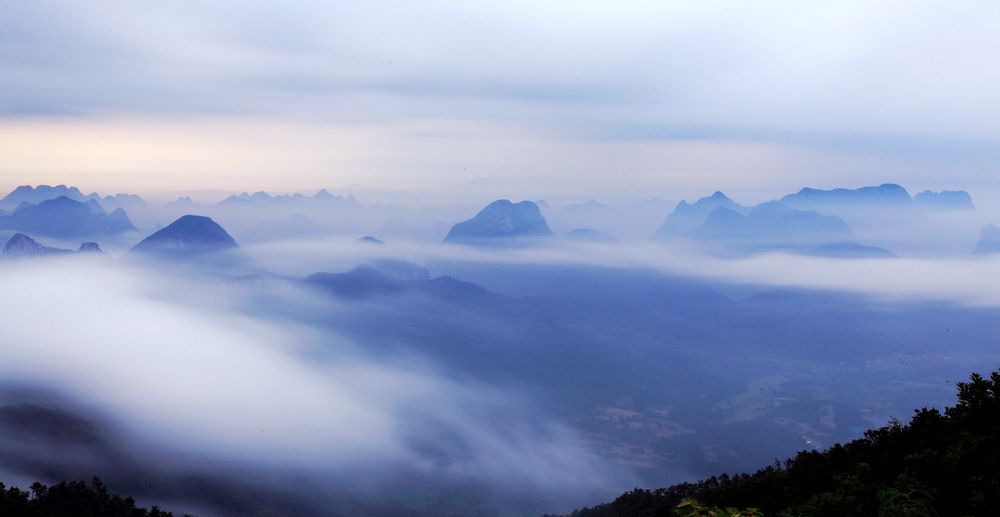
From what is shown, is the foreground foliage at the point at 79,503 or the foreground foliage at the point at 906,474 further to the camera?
the foreground foliage at the point at 79,503

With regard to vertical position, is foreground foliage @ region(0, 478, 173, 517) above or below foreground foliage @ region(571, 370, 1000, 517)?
below

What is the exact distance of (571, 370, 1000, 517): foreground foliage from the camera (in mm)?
17547

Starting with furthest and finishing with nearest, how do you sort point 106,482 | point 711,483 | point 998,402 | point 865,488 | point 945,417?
point 106,482 → point 711,483 → point 945,417 → point 998,402 → point 865,488

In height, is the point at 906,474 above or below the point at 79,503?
above

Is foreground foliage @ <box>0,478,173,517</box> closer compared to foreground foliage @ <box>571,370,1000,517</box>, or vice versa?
foreground foliage @ <box>571,370,1000,517</box>

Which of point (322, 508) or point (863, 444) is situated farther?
point (322, 508)

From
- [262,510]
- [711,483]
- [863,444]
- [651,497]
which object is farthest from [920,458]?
[262,510]

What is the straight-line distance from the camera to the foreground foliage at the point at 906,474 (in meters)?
17.5

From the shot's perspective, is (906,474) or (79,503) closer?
(906,474)

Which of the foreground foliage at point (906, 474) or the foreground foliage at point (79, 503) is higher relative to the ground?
the foreground foliage at point (906, 474)

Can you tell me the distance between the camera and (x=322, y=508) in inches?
7274

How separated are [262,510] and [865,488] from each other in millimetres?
171130

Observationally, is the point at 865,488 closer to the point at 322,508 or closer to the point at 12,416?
the point at 322,508

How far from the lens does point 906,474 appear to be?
833 inches
